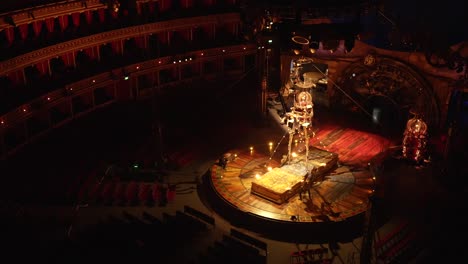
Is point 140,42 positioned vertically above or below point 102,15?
below

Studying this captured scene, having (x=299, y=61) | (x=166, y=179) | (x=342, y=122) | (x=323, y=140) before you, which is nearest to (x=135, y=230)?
(x=166, y=179)

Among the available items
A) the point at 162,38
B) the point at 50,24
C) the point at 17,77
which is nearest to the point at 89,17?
the point at 50,24

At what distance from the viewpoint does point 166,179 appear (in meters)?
27.9

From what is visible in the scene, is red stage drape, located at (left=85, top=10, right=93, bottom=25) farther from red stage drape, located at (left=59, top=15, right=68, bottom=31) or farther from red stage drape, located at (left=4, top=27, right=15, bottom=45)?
red stage drape, located at (left=4, top=27, right=15, bottom=45)

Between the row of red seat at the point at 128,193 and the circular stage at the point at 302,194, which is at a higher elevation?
the circular stage at the point at 302,194

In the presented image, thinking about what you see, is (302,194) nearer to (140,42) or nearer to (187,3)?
(140,42)

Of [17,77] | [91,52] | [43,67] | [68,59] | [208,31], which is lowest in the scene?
[17,77]

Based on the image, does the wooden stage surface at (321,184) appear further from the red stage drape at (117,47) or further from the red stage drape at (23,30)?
the red stage drape at (23,30)

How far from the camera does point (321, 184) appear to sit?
2630 cm

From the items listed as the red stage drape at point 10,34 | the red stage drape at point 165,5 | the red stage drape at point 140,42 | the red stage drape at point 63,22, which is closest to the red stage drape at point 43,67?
the red stage drape at point 10,34

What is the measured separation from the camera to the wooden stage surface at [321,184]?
23.8 metres

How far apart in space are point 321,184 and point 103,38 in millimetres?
17148

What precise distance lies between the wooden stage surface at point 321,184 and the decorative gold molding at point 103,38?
38.0 feet

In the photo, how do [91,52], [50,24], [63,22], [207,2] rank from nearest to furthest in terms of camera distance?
[50,24] → [63,22] → [91,52] → [207,2]
